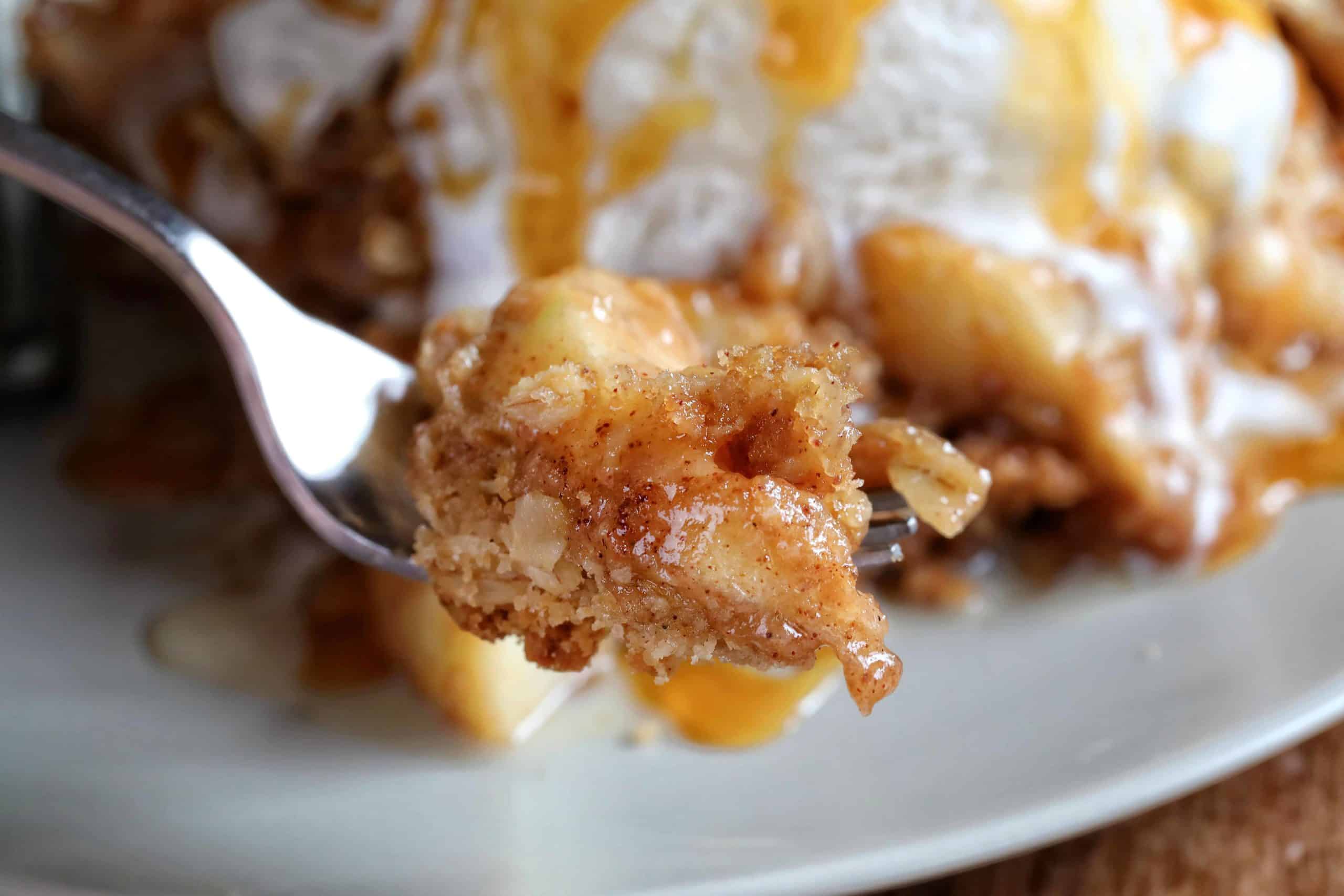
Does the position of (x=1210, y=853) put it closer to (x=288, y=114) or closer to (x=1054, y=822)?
(x=1054, y=822)

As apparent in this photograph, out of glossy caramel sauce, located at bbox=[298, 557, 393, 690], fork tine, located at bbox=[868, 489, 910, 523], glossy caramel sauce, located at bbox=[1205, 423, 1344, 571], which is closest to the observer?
fork tine, located at bbox=[868, 489, 910, 523]

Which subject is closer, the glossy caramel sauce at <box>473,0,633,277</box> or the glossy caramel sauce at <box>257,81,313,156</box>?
the glossy caramel sauce at <box>473,0,633,277</box>

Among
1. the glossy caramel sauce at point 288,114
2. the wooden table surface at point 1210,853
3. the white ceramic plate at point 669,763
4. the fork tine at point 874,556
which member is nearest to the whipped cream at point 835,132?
the glossy caramel sauce at point 288,114

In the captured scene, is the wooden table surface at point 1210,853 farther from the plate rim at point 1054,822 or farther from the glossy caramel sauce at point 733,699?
the glossy caramel sauce at point 733,699

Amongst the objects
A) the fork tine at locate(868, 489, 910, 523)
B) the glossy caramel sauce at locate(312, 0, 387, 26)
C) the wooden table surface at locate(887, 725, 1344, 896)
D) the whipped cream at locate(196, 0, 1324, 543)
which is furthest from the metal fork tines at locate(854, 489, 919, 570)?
the glossy caramel sauce at locate(312, 0, 387, 26)

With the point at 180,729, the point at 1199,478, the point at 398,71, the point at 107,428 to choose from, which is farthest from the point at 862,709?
the point at 107,428

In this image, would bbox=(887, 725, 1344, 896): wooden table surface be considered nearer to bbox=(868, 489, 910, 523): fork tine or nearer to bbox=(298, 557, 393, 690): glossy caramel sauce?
bbox=(868, 489, 910, 523): fork tine

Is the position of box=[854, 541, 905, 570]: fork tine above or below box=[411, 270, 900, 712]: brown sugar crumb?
below
